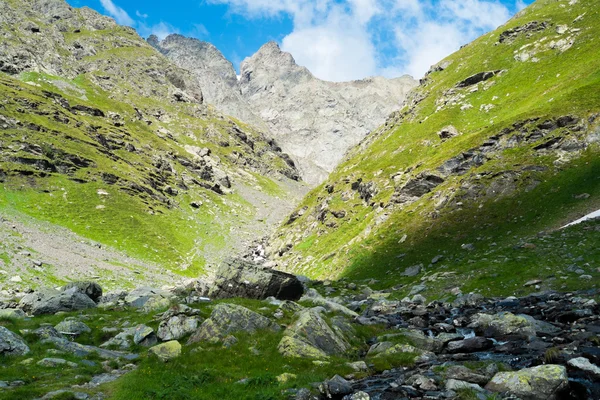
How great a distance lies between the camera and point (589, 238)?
1373 inches

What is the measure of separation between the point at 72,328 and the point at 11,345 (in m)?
5.37

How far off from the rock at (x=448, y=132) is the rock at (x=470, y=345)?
249ft

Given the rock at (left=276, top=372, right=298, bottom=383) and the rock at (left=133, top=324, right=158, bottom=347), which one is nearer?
the rock at (left=276, top=372, right=298, bottom=383)

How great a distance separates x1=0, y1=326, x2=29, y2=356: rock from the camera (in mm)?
20797

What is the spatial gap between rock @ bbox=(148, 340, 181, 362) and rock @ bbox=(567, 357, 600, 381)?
1990 cm

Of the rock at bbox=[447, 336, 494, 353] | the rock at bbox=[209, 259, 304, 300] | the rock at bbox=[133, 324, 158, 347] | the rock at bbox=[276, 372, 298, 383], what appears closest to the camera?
the rock at bbox=[276, 372, 298, 383]

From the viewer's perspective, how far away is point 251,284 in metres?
38.0

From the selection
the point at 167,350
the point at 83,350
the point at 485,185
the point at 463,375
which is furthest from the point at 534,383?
the point at 485,185

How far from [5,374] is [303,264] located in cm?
6238

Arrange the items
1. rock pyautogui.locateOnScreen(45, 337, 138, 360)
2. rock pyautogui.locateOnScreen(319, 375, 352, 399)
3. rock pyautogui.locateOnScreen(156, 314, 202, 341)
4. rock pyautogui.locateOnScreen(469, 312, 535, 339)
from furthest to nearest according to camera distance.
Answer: rock pyautogui.locateOnScreen(156, 314, 202, 341) < rock pyautogui.locateOnScreen(45, 337, 138, 360) < rock pyautogui.locateOnScreen(469, 312, 535, 339) < rock pyautogui.locateOnScreen(319, 375, 352, 399)

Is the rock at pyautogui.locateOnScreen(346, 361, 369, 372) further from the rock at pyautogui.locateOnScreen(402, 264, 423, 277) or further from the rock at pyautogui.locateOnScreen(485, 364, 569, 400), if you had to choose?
the rock at pyautogui.locateOnScreen(402, 264, 423, 277)

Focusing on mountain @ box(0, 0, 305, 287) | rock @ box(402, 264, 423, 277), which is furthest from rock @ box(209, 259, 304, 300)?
mountain @ box(0, 0, 305, 287)

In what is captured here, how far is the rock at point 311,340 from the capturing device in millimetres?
21984

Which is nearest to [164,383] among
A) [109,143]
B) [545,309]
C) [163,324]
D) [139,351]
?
[139,351]
